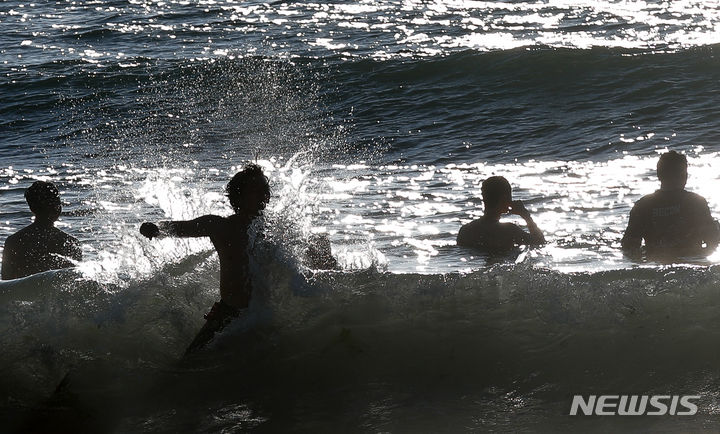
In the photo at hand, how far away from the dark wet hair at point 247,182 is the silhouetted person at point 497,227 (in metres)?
2.56

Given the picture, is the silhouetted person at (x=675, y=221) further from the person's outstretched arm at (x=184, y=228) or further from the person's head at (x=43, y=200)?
the person's head at (x=43, y=200)

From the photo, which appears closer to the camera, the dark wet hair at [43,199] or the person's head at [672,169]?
the dark wet hair at [43,199]

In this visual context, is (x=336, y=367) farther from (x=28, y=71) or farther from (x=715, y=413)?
(x=28, y=71)

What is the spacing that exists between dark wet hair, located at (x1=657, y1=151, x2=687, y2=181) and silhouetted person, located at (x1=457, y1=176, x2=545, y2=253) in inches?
47.4

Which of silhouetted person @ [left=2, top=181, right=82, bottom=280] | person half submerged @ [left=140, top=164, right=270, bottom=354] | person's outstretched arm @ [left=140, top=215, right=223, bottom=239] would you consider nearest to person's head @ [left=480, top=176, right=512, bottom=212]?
person half submerged @ [left=140, top=164, right=270, bottom=354]

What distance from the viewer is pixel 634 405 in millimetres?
5301

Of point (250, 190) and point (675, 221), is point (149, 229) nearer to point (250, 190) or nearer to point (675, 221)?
point (250, 190)

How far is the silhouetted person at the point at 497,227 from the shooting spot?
8.02 m

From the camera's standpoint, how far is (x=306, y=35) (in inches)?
824

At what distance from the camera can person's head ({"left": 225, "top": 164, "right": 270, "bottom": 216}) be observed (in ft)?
19.9

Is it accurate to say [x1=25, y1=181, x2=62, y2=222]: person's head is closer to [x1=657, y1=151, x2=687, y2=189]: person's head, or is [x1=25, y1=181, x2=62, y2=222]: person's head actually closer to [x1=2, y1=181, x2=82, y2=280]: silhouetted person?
[x1=2, y1=181, x2=82, y2=280]: silhouetted person

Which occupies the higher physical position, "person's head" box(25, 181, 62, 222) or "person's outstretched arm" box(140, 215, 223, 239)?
"person's outstretched arm" box(140, 215, 223, 239)

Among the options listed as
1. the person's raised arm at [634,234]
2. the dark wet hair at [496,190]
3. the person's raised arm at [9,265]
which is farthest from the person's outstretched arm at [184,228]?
the person's raised arm at [634,234]

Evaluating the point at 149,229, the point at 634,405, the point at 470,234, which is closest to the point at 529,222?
the point at 470,234
